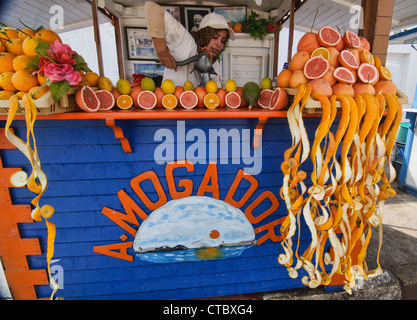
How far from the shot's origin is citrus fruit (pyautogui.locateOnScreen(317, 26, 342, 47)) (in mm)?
1633

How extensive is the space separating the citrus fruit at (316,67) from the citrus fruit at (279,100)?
7.6 inches

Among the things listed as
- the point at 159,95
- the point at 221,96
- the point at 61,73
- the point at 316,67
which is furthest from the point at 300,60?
the point at 61,73

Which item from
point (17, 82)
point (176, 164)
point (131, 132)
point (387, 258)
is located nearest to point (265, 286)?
point (176, 164)

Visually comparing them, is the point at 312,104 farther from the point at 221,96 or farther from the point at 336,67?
the point at 221,96

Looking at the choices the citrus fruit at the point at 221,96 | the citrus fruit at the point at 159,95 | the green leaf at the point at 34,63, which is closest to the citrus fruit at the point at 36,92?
the green leaf at the point at 34,63

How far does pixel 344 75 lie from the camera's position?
5.21 feet

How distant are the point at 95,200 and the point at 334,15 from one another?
5.01 m

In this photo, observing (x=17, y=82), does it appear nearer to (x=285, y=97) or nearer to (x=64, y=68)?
(x=64, y=68)

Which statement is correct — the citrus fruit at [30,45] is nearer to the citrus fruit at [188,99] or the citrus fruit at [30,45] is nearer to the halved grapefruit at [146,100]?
the halved grapefruit at [146,100]

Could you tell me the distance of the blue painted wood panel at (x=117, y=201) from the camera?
1913 millimetres

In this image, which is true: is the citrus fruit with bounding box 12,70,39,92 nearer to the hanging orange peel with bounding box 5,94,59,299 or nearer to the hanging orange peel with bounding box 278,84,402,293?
the hanging orange peel with bounding box 5,94,59,299

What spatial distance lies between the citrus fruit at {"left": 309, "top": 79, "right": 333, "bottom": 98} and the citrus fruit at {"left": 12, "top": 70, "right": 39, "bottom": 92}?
71.7 inches

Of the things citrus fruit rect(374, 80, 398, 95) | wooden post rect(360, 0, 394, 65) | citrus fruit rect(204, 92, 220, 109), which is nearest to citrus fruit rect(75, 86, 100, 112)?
citrus fruit rect(204, 92, 220, 109)

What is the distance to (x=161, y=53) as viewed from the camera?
2158 millimetres
